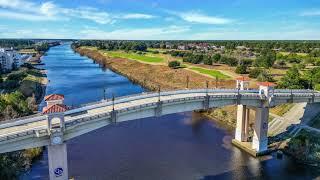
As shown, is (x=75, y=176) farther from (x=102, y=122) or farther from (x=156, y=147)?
(x=156, y=147)

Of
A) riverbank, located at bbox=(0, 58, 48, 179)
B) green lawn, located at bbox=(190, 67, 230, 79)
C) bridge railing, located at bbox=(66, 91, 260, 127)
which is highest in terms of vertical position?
bridge railing, located at bbox=(66, 91, 260, 127)

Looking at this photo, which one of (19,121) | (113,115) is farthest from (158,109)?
(19,121)

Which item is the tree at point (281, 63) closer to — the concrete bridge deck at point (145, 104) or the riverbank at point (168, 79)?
the riverbank at point (168, 79)

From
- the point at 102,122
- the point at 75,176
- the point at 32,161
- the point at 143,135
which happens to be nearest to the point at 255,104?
the point at 143,135

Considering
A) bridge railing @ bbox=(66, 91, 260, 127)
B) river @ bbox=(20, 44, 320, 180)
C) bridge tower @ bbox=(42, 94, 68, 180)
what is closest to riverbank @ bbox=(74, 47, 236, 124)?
river @ bbox=(20, 44, 320, 180)

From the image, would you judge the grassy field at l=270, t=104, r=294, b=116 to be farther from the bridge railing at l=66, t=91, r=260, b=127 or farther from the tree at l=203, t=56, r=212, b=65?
the tree at l=203, t=56, r=212, b=65

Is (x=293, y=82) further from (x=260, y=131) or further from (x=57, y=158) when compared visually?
(x=57, y=158)

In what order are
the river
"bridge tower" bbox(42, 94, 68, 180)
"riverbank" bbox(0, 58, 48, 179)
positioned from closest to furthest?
1. "bridge tower" bbox(42, 94, 68, 180)
2. "riverbank" bbox(0, 58, 48, 179)
3. the river

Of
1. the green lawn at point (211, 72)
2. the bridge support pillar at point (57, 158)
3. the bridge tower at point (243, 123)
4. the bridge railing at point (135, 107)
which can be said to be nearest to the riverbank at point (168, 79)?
the green lawn at point (211, 72)

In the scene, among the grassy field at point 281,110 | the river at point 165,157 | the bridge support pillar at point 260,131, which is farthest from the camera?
the grassy field at point 281,110
